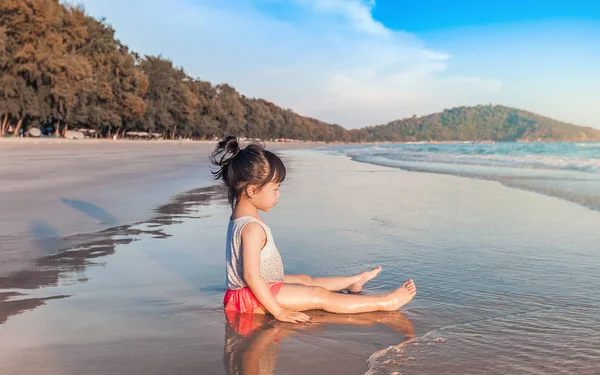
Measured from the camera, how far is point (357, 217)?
283 inches

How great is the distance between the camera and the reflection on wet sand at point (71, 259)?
10.9 ft

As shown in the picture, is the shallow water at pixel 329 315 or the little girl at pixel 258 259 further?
the little girl at pixel 258 259

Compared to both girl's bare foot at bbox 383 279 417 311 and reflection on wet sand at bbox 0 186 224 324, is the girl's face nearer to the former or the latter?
girl's bare foot at bbox 383 279 417 311

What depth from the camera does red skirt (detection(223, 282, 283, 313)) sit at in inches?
126

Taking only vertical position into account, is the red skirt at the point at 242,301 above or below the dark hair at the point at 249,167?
below

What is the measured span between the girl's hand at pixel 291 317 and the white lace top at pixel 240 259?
32cm

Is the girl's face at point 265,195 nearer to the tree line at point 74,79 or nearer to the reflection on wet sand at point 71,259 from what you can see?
the reflection on wet sand at point 71,259

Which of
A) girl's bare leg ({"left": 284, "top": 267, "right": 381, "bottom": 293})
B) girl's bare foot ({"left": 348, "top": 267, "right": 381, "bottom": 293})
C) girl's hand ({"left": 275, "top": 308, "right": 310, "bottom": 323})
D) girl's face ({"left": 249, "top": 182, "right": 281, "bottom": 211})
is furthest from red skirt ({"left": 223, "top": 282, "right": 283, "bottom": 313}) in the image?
girl's bare foot ({"left": 348, "top": 267, "right": 381, "bottom": 293})

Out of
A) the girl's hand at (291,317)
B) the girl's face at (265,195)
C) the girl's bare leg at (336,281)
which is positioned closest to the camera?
the girl's hand at (291,317)

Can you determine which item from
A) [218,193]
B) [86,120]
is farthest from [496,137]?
[218,193]

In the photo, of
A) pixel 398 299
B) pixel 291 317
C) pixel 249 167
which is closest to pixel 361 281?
pixel 398 299

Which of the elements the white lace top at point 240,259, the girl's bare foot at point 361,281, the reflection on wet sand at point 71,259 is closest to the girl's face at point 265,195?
the white lace top at point 240,259

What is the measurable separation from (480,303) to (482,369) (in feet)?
3.70

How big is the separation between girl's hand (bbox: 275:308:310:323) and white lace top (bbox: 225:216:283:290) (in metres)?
0.32
